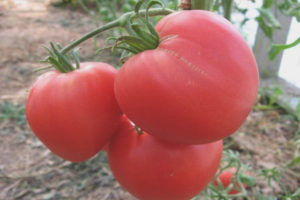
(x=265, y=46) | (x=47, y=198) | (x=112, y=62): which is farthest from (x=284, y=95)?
(x=47, y=198)

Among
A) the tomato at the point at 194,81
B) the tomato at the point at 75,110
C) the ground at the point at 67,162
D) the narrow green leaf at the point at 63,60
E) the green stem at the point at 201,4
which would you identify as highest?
the green stem at the point at 201,4

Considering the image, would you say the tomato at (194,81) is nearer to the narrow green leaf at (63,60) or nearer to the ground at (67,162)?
the narrow green leaf at (63,60)

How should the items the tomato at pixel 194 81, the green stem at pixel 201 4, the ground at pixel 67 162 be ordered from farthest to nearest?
the ground at pixel 67 162
the green stem at pixel 201 4
the tomato at pixel 194 81

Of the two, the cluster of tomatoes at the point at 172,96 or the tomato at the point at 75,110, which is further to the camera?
the tomato at the point at 75,110

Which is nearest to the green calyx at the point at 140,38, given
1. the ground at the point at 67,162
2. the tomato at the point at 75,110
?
the tomato at the point at 75,110

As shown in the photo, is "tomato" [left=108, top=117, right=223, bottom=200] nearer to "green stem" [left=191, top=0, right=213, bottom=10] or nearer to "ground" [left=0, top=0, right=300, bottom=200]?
"green stem" [left=191, top=0, right=213, bottom=10]

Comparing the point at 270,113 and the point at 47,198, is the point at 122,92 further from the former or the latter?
the point at 270,113

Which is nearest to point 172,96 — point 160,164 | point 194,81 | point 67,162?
point 194,81

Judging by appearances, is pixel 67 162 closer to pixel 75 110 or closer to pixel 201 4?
pixel 75 110
